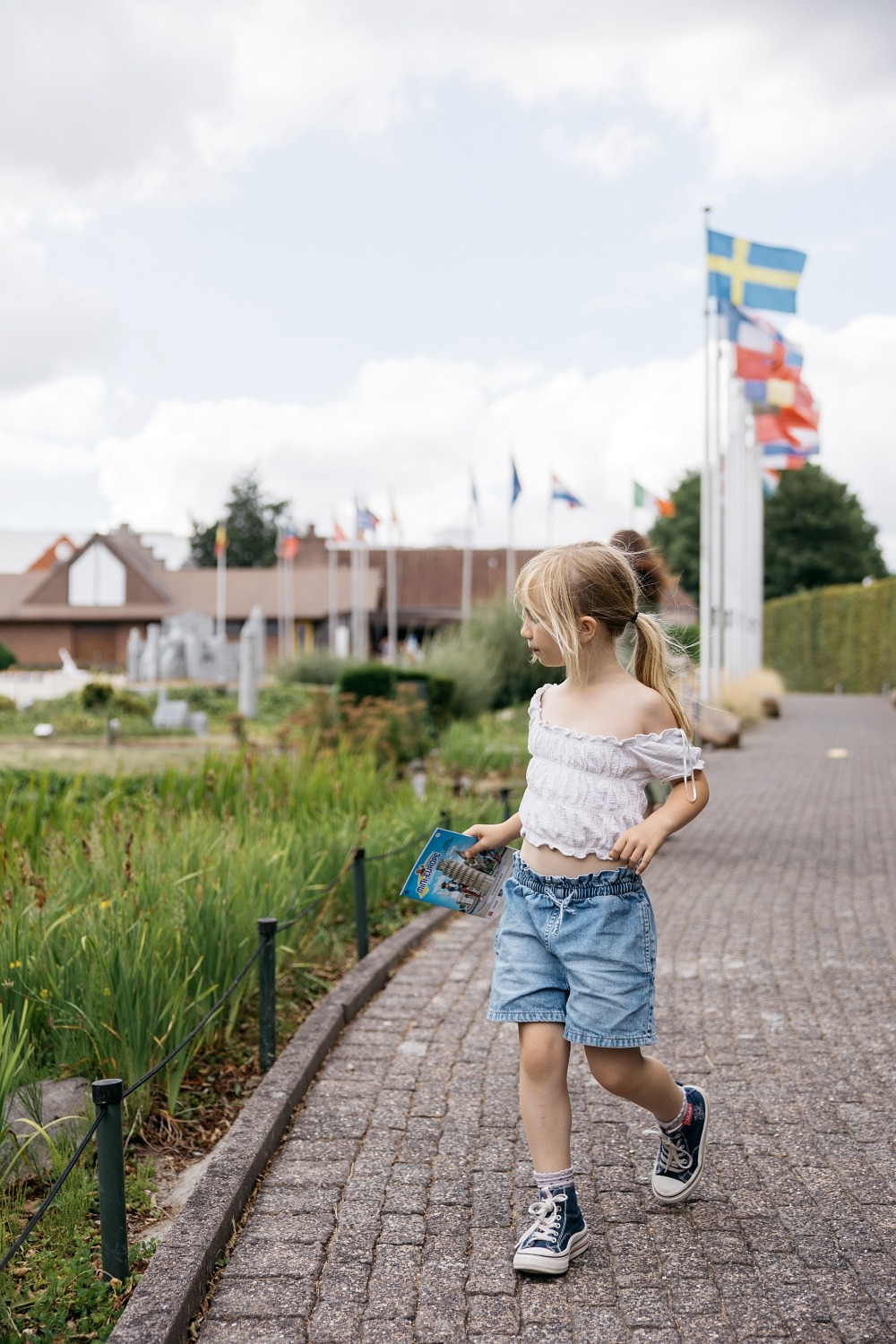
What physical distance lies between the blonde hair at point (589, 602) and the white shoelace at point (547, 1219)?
105 cm

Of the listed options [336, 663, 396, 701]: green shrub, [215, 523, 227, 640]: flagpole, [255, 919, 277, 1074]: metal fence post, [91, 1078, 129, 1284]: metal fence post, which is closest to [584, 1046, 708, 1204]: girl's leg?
[91, 1078, 129, 1284]: metal fence post

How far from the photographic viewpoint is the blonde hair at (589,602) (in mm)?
2799

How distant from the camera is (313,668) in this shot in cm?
2814

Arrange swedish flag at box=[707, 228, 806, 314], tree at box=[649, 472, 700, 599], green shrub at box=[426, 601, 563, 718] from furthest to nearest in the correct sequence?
tree at box=[649, 472, 700, 599]
green shrub at box=[426, 601, 563, 718]
swedish flag at box=[707, 228, 806, 314]

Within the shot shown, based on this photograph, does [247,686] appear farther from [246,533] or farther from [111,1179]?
[246,533]

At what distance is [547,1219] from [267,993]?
1545 millimetres

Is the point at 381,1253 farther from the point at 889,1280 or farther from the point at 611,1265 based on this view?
the point at 889,1280

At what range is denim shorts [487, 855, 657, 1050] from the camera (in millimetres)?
2689

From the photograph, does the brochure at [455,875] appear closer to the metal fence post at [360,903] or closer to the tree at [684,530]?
the metal fence post at [360,903]

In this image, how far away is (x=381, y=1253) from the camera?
9.21ft

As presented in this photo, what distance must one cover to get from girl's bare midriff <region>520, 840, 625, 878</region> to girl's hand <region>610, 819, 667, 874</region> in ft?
0.24

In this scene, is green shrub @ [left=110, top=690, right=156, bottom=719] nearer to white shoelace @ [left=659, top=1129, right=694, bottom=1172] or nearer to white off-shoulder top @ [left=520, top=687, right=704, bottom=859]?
white shoelace @ [left=659, top=1129, right=694, bottom=1172]

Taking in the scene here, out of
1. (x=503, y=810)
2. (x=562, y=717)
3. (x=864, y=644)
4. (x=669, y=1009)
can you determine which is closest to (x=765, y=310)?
(x=503, y=810)

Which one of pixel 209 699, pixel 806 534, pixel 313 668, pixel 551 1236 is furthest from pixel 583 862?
pixel 806 534
